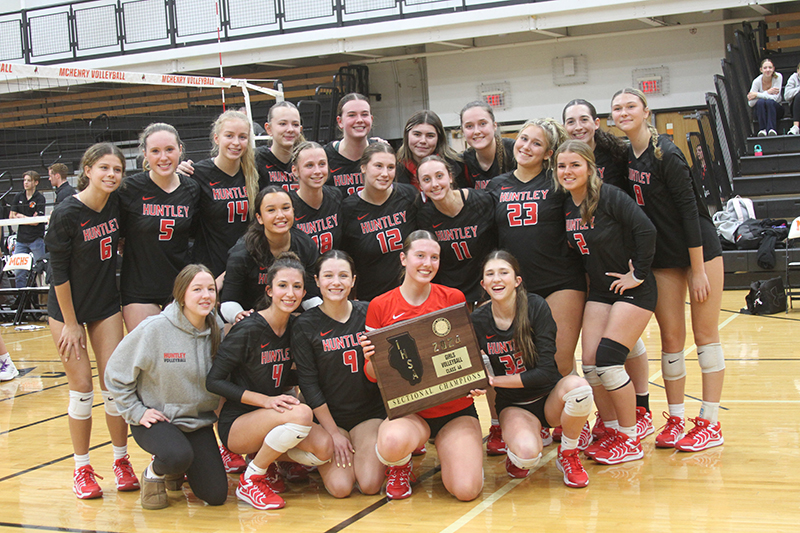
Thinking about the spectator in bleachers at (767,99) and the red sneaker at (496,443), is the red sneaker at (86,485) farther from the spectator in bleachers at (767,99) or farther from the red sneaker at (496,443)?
the spectator in bleachers at (767,99)

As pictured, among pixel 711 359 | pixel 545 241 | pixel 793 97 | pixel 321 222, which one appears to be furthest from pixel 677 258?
pixel 793 97

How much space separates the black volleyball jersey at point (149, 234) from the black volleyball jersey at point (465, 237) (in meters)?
1.42

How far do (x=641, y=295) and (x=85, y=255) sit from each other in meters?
3.01

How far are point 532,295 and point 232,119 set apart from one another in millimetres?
2009

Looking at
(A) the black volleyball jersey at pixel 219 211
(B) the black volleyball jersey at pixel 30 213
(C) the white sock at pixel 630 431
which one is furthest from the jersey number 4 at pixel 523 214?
(B) the black volleyball jersey at pixel 30 213

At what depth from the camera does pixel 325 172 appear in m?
4.21

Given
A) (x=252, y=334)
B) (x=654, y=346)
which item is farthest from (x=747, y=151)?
(x=252, y=334)

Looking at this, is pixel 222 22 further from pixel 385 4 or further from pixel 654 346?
pixel 654 346

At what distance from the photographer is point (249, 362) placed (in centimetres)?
380

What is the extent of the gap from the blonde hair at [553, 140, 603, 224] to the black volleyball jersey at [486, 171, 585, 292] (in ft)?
0.68

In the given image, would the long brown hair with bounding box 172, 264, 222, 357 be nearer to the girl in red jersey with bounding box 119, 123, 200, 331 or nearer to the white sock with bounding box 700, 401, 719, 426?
the girl in red jersey with bounding box 119, 123, 200, 331

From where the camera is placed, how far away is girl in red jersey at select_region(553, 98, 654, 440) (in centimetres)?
423

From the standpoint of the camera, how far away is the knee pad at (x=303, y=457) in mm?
3725

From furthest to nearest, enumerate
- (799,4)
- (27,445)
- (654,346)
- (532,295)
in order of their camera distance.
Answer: (799,4) → (654,346) → (27,445) → (532,295)
